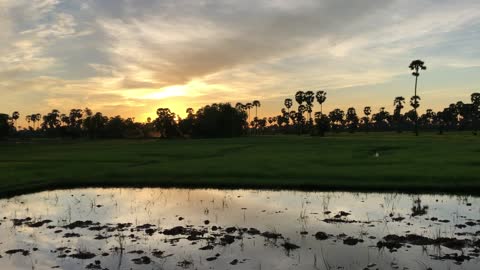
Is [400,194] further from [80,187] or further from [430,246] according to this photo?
[80,187]

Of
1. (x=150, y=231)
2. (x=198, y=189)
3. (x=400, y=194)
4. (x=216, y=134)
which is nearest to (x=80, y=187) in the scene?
(x=198, y=189)

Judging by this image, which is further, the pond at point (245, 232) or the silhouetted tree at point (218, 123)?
the silhouetted tree at point (218, 123)

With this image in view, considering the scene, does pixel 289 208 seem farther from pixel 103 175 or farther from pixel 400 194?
pixel 103 175

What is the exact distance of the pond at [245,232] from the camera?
16094 millimetres

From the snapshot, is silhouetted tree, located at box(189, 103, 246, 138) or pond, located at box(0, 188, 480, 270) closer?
pond, located at box(0, 188, 480, 270)

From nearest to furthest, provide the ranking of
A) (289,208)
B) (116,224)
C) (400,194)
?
(116,224), (289,208), (400,194)

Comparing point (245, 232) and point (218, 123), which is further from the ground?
point (218, 123)

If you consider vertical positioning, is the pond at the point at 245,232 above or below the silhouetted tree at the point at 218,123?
below

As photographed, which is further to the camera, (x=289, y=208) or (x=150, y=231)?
(x=289, y=208)

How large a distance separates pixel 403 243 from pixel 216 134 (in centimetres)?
17189

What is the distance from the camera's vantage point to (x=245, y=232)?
66.2ft

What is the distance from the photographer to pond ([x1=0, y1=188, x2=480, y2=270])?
16094 mm

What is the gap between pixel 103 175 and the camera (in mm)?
44031

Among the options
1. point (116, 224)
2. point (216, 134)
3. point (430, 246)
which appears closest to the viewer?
point (430, 246)
